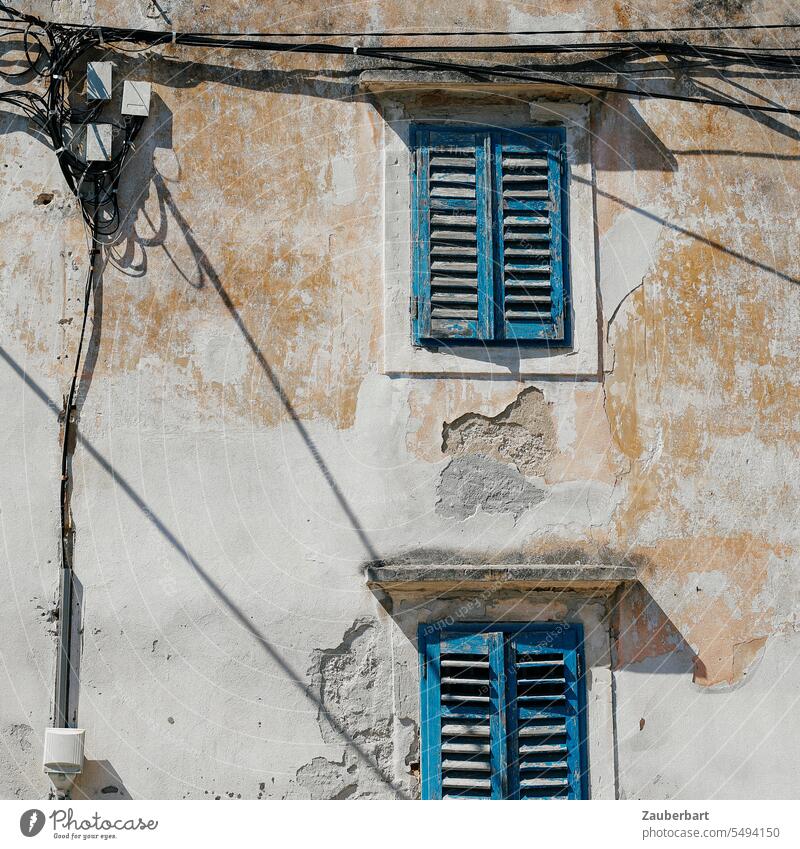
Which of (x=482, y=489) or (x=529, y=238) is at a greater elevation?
(x=529, y=238)

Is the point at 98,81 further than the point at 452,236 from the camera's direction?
No

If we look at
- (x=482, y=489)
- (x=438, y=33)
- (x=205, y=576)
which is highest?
(x=438, y=33)

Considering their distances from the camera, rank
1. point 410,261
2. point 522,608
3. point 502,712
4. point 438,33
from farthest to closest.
Result: point 438,33 < point 410,261 < point 522,608 < point 502,712

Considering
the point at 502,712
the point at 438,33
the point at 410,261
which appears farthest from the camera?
the point at 438,33

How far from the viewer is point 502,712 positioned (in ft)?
23.6

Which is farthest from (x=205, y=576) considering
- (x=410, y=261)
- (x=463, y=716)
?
(x=410, y=261)

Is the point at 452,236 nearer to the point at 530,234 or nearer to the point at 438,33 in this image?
the point at 530,234

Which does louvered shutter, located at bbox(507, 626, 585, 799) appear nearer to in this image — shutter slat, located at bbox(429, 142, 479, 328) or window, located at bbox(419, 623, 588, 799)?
window, located at bbox(419, 623, 588, 799)

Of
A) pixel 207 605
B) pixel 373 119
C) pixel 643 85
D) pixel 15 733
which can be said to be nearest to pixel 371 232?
pixel 373 119

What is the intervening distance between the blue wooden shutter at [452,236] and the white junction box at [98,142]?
1.94 meters

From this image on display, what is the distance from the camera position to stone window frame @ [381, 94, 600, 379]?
24.6ft

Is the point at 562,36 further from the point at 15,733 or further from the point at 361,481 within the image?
the point at 15,733

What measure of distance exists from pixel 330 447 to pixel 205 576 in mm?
1096

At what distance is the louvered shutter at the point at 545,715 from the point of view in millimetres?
7191
